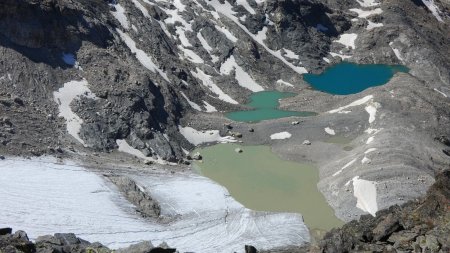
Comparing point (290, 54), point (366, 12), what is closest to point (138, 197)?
point (290, 54)

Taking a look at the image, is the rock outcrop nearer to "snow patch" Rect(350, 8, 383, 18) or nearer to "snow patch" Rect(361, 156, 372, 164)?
"snow patch" Rect(361, 156, 372, 164)

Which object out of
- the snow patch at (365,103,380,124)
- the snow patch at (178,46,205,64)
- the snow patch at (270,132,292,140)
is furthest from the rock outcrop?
the snow patch at (178,46,205,64)

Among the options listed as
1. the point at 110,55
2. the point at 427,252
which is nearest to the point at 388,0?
the point at 110,55

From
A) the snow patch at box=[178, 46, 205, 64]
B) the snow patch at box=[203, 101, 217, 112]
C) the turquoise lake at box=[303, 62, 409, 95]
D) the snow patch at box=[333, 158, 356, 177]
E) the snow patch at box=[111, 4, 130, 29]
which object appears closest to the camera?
the snow patch at box=[333, 158, 356, 177]

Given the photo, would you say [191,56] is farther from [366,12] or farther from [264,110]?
[366,12]

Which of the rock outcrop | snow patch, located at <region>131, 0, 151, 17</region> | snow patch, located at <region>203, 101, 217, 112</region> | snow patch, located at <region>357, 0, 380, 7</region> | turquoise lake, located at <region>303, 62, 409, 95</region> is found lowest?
turquoise lake, located at <region>303, 62, 409, 95</region>

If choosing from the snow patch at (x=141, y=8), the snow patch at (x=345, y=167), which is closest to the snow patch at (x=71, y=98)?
the snow patch at (x=141, y=8)

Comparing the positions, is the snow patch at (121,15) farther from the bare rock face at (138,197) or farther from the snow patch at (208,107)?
the bare rock face at (138,197)
